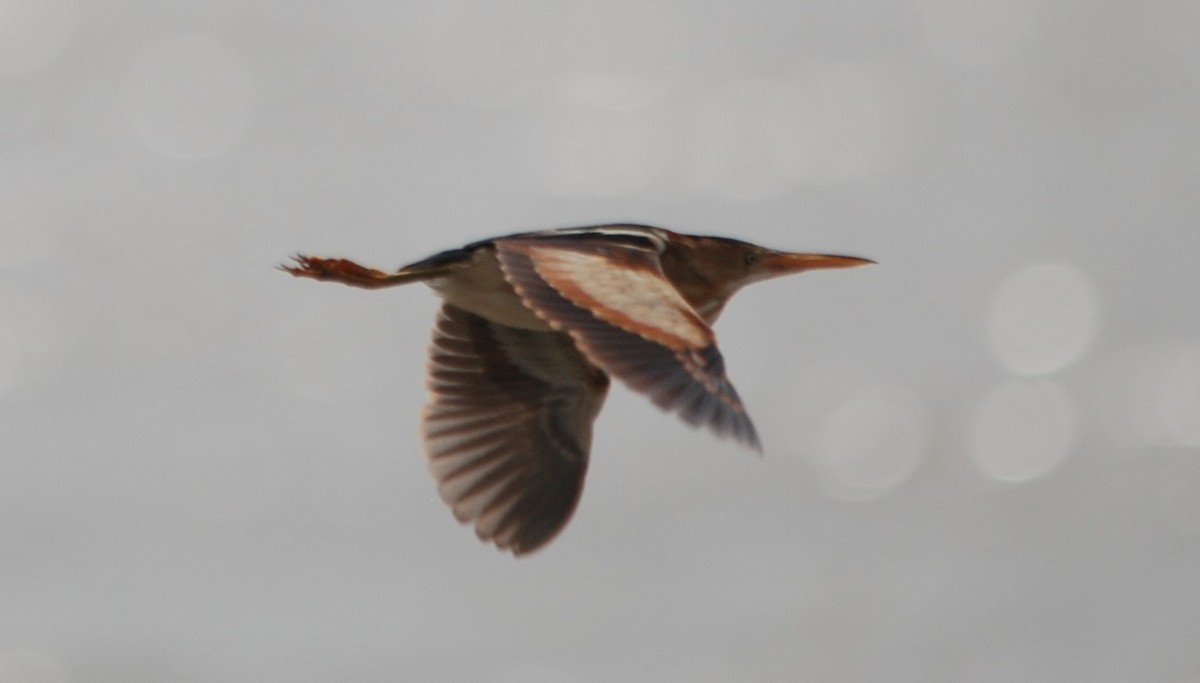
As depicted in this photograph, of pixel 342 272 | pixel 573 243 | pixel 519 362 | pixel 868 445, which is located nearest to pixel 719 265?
pixel 519 362

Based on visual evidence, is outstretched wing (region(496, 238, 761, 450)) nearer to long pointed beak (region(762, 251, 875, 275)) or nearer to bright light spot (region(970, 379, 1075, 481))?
long pointed beak (region(762, 251, 875, 275))

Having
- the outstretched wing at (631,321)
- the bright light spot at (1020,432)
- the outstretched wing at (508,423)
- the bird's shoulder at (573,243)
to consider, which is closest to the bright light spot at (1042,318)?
the bright light spot at (1020,432)

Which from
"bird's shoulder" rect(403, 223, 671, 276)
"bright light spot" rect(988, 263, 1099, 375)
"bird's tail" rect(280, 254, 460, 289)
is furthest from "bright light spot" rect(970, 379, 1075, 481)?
"bird's tail" rect(280, 254, 460, 289)

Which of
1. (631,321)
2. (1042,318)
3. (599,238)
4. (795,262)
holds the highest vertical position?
(1042,318)

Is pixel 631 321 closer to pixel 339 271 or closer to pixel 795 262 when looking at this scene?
pixel 339 271

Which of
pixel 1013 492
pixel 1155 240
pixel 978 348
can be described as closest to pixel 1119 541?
pixel 1013 492

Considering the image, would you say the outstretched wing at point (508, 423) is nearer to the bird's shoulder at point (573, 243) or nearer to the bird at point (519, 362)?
the bird at point (519, 362)
